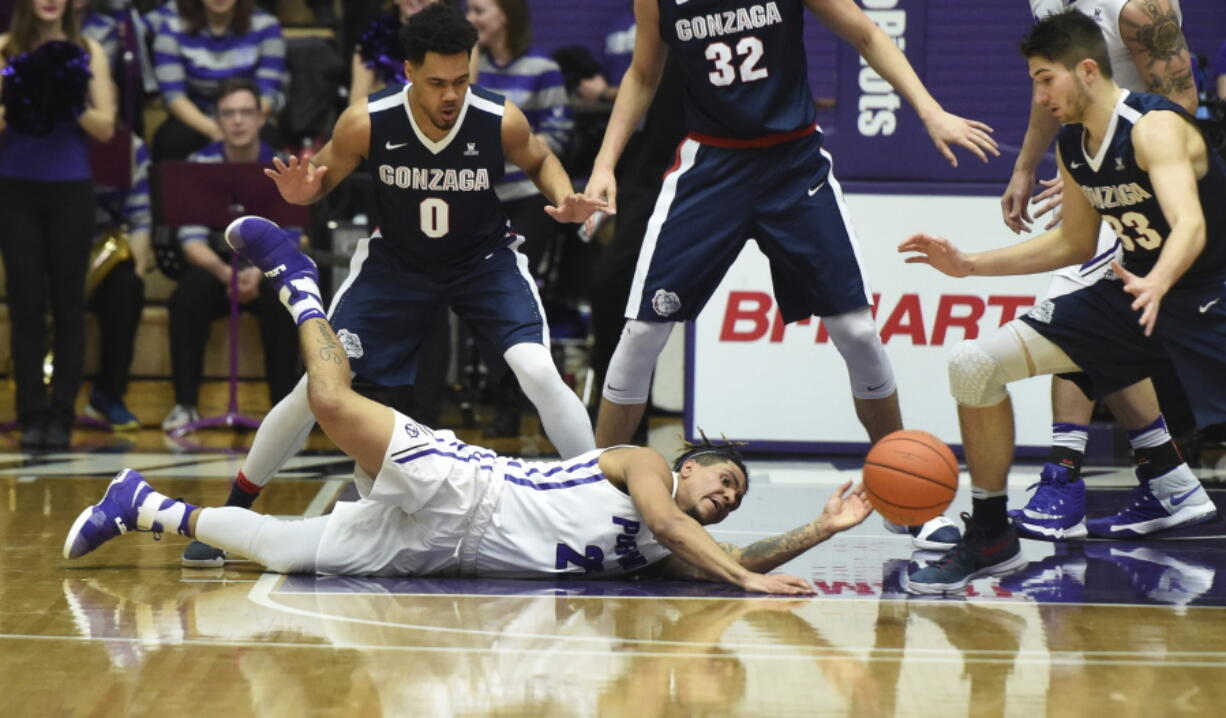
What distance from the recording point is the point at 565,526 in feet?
16.1

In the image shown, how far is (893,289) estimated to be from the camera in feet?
25.7

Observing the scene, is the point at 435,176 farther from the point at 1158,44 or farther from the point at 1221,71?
the point at 1221,71

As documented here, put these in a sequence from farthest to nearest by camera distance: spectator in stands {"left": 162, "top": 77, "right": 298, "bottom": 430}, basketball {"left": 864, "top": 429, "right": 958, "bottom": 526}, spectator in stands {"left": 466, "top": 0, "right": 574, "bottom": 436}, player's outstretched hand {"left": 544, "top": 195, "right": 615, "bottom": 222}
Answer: spectator in stands {"left": 162, "top": 77, "right": 298, "bottom": 430}
spectator in stands {"left": 466, "top": 0, "right": 574, "bottom": 436}
player's outstretched hand {"left": 544, "top": 195, "right": 615, "bottom": 222}
basketball {"left": 864, "top": 429, "right": 958, "bottom": 526}

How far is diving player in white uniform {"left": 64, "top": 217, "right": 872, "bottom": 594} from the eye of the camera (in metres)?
4.75

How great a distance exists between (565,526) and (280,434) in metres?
1.15

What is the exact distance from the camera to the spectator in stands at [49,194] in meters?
7.88

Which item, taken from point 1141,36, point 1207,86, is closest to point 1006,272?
point 1141,36

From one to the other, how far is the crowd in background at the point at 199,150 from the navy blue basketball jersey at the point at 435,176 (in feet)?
3.92

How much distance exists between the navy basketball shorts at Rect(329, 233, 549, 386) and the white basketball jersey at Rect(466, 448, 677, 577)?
2.75ft

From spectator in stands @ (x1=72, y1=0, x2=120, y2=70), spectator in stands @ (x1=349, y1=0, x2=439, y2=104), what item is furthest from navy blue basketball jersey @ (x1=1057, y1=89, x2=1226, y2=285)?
spectator in stands @ (x1=72, y1=0, x2=120, y2=70)

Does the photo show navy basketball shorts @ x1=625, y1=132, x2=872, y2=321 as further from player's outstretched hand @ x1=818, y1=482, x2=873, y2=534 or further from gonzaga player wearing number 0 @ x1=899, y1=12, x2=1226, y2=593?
player's outstretched hand @ x1=818, y1=482, x2=873, y2=534

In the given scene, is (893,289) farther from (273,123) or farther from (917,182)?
(273,123)

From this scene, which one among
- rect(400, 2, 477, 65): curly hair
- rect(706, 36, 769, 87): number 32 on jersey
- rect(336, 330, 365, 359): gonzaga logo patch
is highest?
rect(400, 2, 477, 65): curly hair

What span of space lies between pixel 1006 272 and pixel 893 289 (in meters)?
2.47
